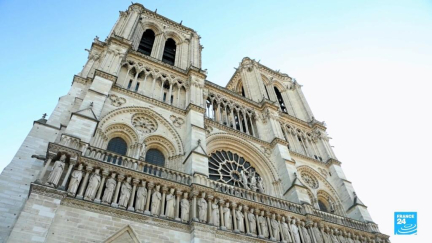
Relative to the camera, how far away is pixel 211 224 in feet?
34.9

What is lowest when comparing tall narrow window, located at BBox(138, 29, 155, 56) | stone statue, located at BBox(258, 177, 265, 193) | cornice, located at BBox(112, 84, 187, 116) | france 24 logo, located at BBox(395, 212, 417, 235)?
france 24 logo, located at BBox(395, 212, 417, 235)

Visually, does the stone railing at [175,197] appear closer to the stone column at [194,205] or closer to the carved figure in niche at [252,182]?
the stone column at [194,205]

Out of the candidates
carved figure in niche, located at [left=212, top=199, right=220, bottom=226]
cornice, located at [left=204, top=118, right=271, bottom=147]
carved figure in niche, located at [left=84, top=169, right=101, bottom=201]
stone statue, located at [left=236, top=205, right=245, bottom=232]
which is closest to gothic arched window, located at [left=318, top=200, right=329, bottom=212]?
cornice, located at [left=204, top=118, right=271, bottom=147]

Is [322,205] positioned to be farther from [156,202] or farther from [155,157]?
[156,202]

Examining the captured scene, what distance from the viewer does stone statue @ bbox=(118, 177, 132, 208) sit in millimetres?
9912

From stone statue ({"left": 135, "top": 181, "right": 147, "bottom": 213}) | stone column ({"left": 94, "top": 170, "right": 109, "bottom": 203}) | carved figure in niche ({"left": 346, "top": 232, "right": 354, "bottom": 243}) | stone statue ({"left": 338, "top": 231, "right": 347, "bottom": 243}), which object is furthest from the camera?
carved figure in niche ({"left": 346, "top": 232, "right": 354, "bottom": 243})

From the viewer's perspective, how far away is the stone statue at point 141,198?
10.1 metres

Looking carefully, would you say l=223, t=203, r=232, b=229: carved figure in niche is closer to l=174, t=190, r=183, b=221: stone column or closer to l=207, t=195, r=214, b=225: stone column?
l=207, t=195, r=214, b=225: stone column

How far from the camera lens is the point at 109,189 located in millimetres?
10070

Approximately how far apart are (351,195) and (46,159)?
16350mm

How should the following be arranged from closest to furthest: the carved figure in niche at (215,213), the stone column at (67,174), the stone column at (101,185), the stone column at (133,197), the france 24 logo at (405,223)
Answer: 1. the stone column at (67,174)
2. the stone column at (101,185)
3. the stone column at (133,197)
4. the carved figure in niche at (215,213)
5. the france 24 logo at (405,223)

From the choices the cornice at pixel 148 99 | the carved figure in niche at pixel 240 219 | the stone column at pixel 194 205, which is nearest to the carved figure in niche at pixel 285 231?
the carved figure in niche at pixel 240 219

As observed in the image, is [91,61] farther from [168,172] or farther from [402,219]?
[402,219]

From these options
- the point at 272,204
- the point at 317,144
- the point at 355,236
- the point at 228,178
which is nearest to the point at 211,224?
the point at 272,204
